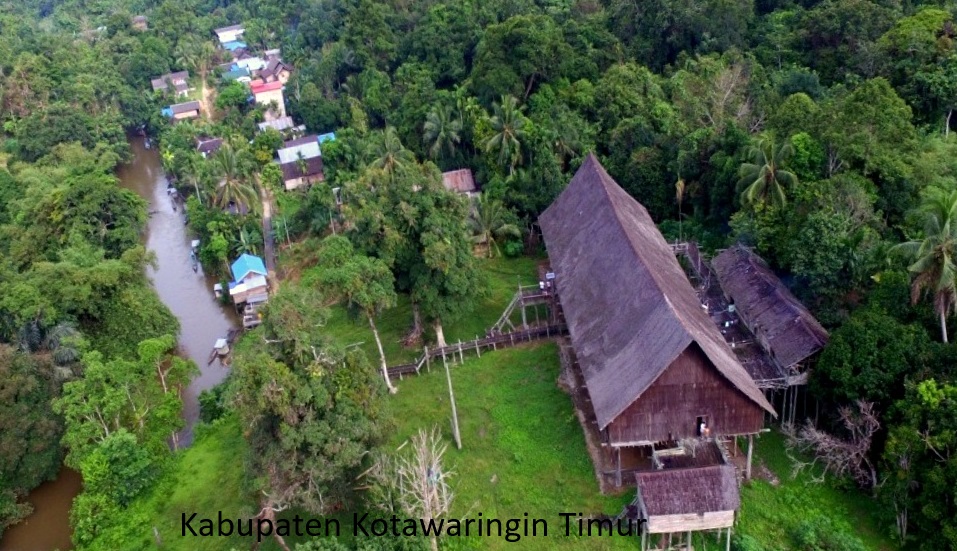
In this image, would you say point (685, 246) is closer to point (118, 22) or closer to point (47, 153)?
point (47, 153)

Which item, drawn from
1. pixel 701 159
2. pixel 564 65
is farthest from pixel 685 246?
Result: pixel 564 65

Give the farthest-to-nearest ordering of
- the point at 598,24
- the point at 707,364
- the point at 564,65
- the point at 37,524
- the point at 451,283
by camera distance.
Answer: the point at 598,24
the point at 564,65
the point at 451,283
the point at 37,524
the point at 707,364

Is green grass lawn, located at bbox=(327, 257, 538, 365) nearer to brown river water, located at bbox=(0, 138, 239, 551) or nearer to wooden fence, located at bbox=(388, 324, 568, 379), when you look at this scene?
wooden fence, located at bbox=(388, 324, 568, 379)

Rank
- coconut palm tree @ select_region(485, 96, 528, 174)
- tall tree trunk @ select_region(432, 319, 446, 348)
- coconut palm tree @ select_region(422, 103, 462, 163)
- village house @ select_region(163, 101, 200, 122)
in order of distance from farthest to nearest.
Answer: village house @ select_region(163, 101, 200, 122) < coconut palm tree @ select_region(422, 103, 462, 163) < coconut palm tree @ select_region(485, 96, 528, 174) < tall tree trunk @ select_region(432, 319, 446, 348)

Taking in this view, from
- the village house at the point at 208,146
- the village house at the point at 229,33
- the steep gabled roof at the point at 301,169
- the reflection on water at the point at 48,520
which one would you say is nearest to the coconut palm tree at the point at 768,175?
the reflection on water at the point at 48,520

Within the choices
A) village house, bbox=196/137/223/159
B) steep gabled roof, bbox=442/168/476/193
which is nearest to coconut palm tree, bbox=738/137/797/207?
steep gabled roof, bbox=442/168/476/193

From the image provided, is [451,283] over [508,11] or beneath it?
beneath

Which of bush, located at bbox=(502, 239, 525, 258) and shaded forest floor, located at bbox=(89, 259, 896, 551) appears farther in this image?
bush, located at bbox=(502, 239, 525, 258)
